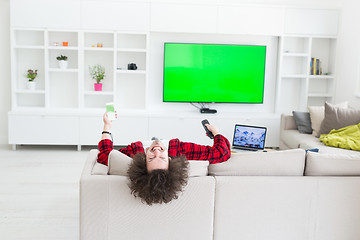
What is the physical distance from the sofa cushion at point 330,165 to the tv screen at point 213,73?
3491mm

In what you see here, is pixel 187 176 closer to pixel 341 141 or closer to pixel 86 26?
pixel 341 141

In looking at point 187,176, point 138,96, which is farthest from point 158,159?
point 138,96

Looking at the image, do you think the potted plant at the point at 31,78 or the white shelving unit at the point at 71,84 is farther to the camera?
the potted plant at the point at 31,78

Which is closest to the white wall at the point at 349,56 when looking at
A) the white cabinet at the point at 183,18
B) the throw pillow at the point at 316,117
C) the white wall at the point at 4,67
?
the throw pillow at the point at 316,117

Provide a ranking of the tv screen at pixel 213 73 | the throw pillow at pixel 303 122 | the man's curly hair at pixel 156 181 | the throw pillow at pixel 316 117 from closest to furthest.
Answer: the man's curly hair at pixel 156 181 → the throw pillow at pixel 316 117 → the throw pillow at pixel 303 122 → the tv screen at pixel 213 73

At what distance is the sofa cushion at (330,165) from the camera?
102 inches

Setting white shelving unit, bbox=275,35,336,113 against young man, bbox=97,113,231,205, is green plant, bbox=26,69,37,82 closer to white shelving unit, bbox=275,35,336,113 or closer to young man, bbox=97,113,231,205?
white shelving unit, bbox=275,35,336,113

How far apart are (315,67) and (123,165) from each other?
14.4 ft

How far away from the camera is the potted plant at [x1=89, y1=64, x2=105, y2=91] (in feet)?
19.2

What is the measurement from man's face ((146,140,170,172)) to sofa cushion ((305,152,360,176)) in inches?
35.9

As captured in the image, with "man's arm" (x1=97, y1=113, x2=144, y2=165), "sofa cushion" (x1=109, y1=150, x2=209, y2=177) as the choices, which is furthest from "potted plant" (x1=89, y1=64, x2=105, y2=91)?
"sofa cushion" (x1=109, y1=150, x2=209, y2=177)

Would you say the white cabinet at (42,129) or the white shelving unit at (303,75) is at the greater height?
Result: the white shelving unit at (303,75)

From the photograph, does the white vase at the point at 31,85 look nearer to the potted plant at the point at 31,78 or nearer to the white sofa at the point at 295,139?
the potted plant at the point at 31,78

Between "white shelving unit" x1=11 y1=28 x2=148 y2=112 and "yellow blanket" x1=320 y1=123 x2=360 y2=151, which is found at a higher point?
"white shelving unit" x1=11 y1=28 x2=148 y2=112
